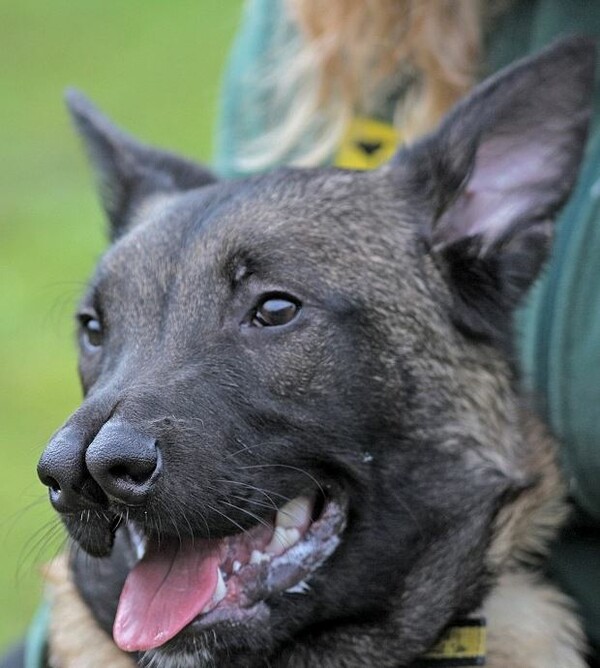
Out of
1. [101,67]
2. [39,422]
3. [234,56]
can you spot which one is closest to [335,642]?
[234,56]

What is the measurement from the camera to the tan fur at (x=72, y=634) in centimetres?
377

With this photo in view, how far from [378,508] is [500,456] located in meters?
0.42

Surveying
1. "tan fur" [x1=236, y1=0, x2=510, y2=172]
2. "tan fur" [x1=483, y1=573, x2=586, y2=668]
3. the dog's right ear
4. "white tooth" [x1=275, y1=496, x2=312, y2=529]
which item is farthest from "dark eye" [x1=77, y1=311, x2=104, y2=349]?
"tan fur" [x1=483, y1=573, x2=586, y2=668]

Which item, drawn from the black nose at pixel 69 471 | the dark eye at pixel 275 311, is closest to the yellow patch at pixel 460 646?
the dark eye at pixel 275 311

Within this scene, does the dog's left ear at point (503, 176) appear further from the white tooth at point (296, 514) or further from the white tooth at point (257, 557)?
the white tooth at point (257, 557)

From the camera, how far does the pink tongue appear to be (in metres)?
3.16

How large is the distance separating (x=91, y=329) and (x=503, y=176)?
50.3 inches

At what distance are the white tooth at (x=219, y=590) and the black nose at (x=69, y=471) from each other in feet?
1.32

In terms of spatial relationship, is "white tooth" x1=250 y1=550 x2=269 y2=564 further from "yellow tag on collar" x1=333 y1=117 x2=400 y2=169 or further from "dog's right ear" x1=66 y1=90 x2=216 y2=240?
"yellow tag on collar" x1=333 y1=117 x2=400 y2=169

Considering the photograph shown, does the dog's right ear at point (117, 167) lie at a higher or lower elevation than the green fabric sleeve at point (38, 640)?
higher

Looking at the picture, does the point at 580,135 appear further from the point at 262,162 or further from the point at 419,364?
the point at 262,162

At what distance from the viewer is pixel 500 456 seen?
11.7 ft

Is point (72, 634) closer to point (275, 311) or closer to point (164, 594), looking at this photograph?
point (164, 594)

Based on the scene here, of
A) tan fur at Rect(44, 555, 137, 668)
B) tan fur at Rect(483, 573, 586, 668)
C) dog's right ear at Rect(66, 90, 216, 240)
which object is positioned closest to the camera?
tan fur at Rect(483, 573, 586, 668)
